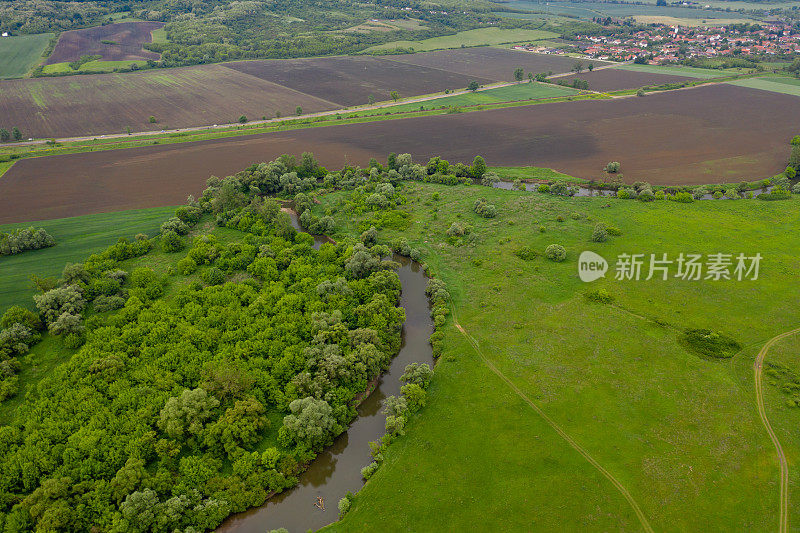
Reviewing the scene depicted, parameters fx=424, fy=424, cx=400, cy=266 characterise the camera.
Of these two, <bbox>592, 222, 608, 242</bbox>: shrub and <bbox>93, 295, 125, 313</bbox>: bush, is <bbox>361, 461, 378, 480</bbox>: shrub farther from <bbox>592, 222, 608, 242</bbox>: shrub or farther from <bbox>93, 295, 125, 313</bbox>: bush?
<bbox>592, 222, 608, 242</bbox>: shrub

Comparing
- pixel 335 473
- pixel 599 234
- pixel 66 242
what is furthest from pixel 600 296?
pixel 66 242

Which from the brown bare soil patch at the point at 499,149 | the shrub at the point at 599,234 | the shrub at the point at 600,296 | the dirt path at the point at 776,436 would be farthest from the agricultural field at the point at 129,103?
the dirt path at the point at 776,436

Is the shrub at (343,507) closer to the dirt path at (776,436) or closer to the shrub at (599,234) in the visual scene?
the dirt path at (776,436)

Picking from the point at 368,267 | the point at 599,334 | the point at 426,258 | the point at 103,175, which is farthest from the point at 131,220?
the point at 599,334

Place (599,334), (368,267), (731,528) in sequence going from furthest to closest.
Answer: (368,267), (599,334), (731,528)

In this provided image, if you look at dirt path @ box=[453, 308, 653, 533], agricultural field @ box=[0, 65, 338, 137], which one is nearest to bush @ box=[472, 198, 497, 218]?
dirt path @ box=[453, 308, 653, 533]

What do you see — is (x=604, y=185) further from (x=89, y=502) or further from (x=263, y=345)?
(x=89, y=502)

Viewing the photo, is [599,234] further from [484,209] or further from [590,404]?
[590,404]
